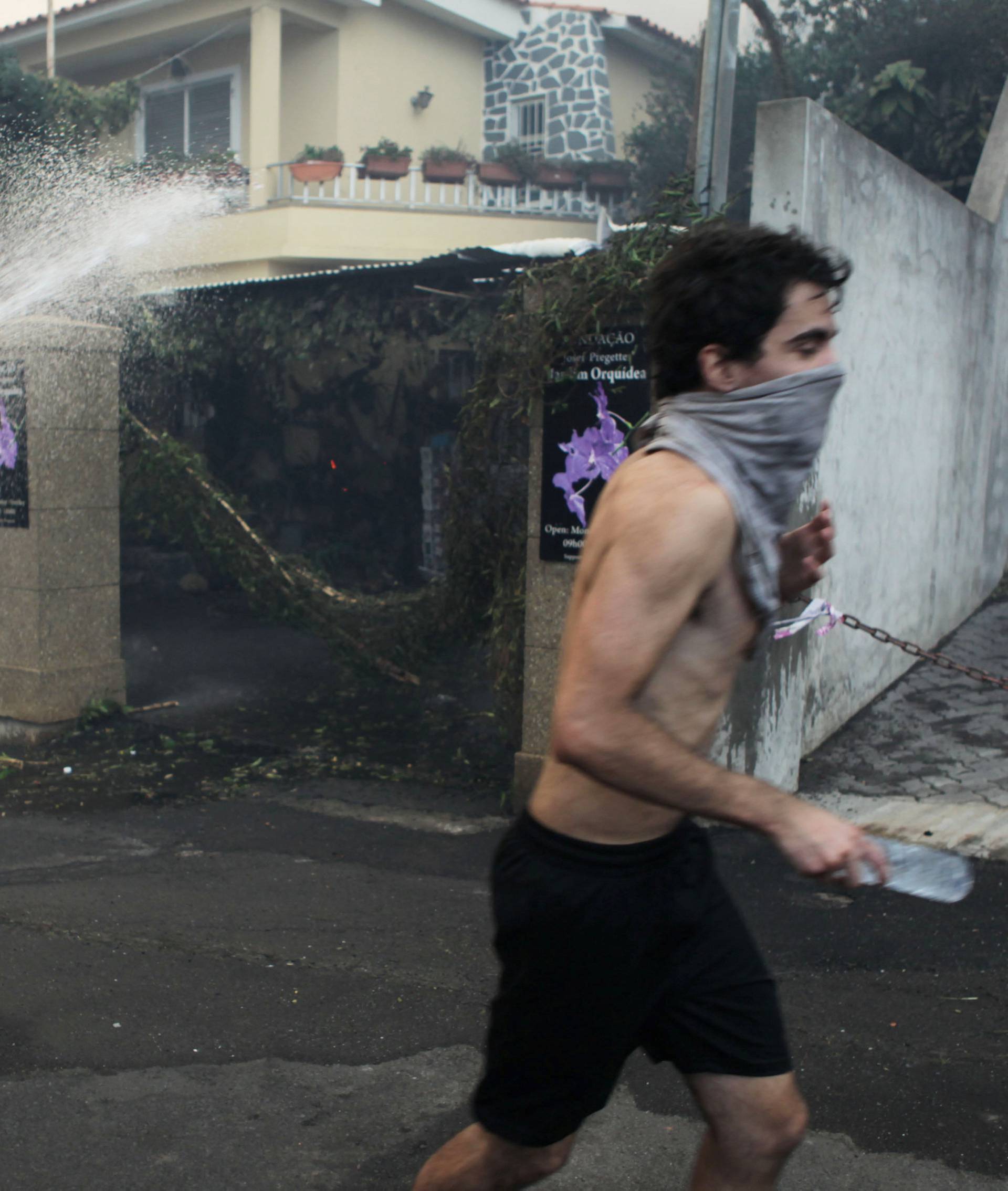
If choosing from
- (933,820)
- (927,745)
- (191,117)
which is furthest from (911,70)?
(933,820)

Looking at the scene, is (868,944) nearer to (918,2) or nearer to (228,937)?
(228,937)

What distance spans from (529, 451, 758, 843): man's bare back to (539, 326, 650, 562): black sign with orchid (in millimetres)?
3576

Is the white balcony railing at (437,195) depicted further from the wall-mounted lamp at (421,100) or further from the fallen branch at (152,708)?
the fallen branch at (152,708)

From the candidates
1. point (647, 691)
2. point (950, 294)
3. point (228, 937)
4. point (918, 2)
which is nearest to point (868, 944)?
point (228, 937)

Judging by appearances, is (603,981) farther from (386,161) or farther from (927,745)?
(386,161)

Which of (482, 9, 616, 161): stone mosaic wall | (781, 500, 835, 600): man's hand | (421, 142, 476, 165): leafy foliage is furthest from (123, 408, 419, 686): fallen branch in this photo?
(482, 9, 616, 161): stone mosaic wall

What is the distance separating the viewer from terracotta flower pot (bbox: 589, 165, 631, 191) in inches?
705

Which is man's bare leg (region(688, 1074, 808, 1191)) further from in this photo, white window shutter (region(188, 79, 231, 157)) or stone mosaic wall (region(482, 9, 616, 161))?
stone mosaic wall (region(482, 9, 616, 161))

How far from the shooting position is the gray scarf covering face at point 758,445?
6.48ft

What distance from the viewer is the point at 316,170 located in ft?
53.1

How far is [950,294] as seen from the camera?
8102 millimetres

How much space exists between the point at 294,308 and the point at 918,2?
33.4 feet

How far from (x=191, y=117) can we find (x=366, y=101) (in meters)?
2.74

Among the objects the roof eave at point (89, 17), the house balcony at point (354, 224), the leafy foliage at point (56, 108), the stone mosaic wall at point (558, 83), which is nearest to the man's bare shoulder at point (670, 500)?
the house balcony at point (354, 224)
